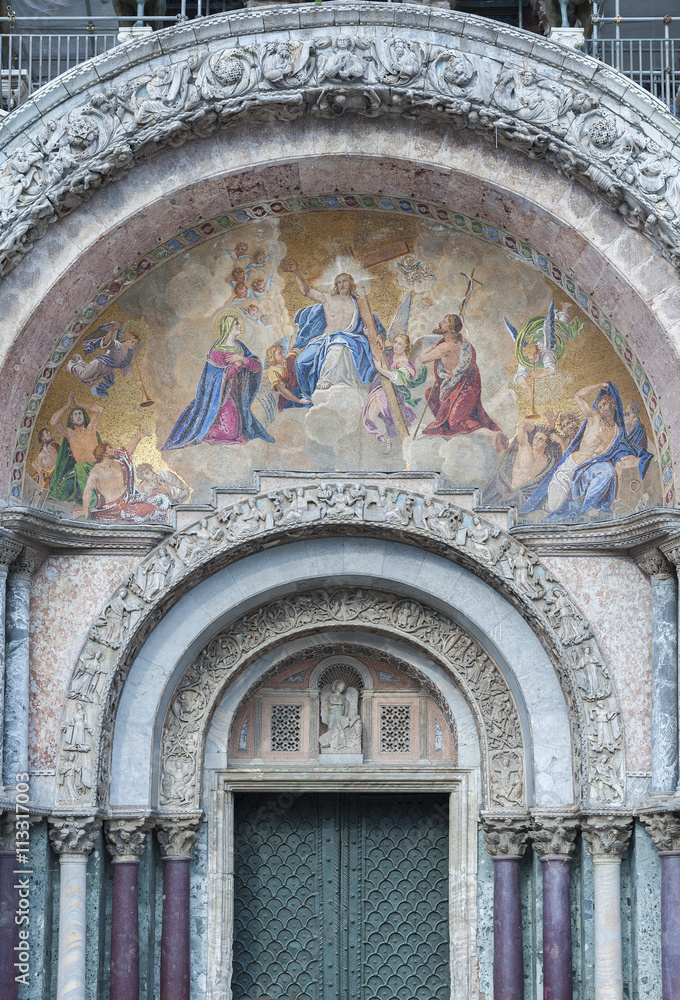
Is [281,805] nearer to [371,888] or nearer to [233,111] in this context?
[371,888]

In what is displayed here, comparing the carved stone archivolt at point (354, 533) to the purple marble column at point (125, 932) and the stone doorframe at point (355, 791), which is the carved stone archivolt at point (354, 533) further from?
the purple marble column at point (125, 932)

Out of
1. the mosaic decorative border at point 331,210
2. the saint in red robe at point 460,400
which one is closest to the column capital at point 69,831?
the mosaic decorative border at point 331,210

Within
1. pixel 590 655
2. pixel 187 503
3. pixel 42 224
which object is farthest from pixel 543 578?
pixel 42 224

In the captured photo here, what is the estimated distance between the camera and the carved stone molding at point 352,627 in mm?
13539

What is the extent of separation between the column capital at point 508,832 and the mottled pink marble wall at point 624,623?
4.08 ft

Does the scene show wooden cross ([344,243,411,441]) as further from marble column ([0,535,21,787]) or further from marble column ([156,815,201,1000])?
marble column ([156,815,201,1000])

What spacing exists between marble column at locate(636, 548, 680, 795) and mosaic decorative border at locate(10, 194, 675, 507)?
24.8 inches

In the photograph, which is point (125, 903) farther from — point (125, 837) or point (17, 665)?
point (17, 665)

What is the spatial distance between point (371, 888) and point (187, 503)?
424 centimetres

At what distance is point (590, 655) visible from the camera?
509 inches

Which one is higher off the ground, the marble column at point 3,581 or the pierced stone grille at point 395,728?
the marble column at point 3,581

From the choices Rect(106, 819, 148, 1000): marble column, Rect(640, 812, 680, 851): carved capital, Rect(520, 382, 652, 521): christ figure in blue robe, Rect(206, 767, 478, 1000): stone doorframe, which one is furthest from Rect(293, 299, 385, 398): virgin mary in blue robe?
Rect(640, 812, 680, 851): carved capital

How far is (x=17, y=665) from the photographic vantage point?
12562mm

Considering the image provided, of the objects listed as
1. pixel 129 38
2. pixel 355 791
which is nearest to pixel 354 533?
pixel 355 791
